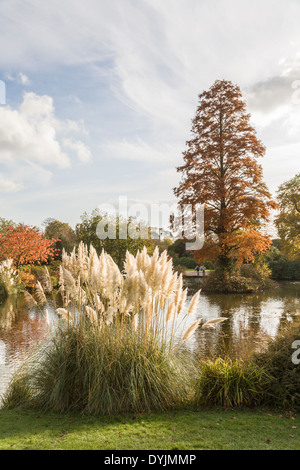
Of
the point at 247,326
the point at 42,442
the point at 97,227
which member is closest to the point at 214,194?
the point at 97,227

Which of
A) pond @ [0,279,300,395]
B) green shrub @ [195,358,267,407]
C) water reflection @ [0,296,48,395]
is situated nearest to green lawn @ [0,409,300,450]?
green shrub @ [195,358,267,407]

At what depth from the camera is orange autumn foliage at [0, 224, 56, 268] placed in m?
18.1

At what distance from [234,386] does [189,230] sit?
1589cm

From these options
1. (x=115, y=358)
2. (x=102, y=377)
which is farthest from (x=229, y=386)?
(x=102, y=377)

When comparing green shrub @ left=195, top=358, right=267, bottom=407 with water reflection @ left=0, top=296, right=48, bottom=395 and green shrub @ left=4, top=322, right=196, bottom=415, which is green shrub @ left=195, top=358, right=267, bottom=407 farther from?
water reflection @ left=0, top=296, right=48, bottom=395

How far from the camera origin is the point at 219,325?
984cm

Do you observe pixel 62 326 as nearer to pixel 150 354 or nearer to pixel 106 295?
pixel 106 295

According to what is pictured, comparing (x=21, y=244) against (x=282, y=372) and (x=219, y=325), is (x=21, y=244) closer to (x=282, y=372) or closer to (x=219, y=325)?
(x=219, y=325)

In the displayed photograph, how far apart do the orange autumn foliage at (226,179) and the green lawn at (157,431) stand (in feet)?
47.9

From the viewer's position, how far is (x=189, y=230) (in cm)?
1992

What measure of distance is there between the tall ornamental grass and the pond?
0.78 meters

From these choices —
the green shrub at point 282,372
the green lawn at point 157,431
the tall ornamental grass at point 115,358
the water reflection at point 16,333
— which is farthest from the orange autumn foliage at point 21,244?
the green shrub at point 282,372

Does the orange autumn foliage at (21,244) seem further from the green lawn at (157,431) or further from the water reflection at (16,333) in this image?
the green lawn at (157,431)

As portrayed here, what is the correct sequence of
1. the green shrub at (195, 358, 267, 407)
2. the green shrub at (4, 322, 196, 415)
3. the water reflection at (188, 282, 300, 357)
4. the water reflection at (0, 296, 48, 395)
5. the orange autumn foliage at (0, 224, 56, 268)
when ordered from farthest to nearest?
1. the orange autumn foliage at (0, 224, 56, 268)
2. the water reflection at (188, 282, 300, 357)
3. the water reflection at (0, 296, 48, 395)
4. the green shrub at (195, 358, 267, 407)
5. the green shrub at (4, 322, 196, 415)
